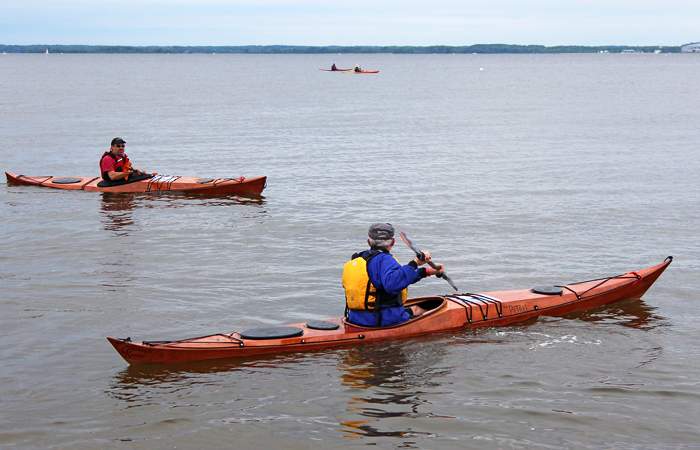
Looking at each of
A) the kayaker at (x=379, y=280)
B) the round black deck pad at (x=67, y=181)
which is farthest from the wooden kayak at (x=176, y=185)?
the kayaker at (x=379, y=280)

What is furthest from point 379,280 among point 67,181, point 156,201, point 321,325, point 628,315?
point 67,181

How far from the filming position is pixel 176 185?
22094 millimetres

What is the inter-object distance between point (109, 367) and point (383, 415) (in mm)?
3423

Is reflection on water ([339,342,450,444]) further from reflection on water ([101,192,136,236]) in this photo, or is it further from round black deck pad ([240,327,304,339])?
reflection on water ([101,192,136,236])

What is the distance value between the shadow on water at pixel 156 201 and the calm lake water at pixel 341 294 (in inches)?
5.8

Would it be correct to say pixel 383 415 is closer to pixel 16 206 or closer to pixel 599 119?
pixel 16 206

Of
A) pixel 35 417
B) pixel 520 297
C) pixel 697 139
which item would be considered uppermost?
pixel 697 139

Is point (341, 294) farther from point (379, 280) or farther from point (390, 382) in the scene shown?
point (390, 382)

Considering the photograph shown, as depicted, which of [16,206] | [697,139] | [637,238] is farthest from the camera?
[697,139]

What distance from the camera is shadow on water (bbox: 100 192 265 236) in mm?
20609

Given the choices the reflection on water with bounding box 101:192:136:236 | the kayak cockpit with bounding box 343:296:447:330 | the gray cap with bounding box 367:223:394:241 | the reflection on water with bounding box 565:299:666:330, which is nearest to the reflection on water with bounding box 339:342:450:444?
the kayak cockpit with bounding box 343:296:447:330

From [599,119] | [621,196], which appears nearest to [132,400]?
[621,196]

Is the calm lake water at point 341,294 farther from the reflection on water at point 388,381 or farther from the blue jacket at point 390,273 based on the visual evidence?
the blue jacket at point 390,273

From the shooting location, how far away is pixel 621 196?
21.5m
